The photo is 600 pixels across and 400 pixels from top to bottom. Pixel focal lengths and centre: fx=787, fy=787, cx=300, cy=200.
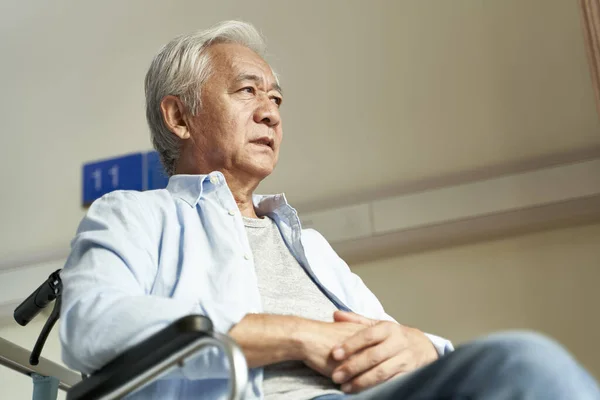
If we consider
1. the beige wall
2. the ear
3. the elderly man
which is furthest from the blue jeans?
the beige wall

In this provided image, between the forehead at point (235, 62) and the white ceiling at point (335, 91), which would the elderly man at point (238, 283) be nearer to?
the forehead at point (235, 62)

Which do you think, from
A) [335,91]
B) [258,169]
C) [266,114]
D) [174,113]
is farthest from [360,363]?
[335,91]

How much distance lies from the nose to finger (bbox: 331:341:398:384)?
73cm

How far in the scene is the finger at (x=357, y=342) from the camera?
1271mm

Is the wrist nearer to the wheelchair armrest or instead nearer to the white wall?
the wheelchair armrest

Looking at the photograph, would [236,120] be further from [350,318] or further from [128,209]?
[350,318]

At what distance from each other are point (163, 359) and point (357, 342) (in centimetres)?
41

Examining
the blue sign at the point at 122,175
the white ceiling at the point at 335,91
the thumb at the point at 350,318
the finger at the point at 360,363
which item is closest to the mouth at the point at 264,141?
the thumb at the point at 350,318

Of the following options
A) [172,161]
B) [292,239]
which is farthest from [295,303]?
[172,161]

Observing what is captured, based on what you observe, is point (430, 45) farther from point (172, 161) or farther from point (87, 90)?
point (87, 90)

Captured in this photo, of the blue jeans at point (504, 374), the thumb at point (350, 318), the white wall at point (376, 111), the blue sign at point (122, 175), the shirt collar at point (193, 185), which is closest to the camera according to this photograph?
the blue jeans at point (504, 374)

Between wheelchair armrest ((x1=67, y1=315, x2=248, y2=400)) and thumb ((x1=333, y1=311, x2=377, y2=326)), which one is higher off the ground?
wheelchair armrest ((x1=67, y1=315, x2=248, y2=400))

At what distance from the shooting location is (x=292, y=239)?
1.75m

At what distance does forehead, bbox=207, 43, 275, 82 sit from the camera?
188 cm
